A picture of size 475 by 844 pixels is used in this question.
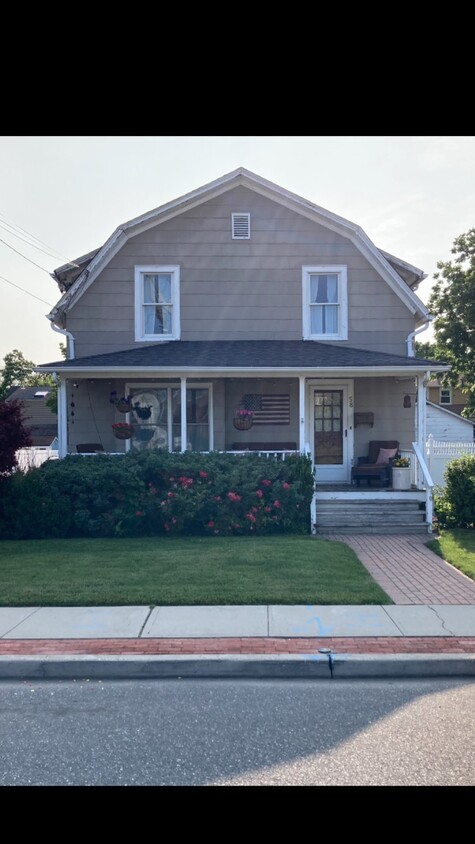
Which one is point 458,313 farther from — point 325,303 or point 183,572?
point 183,572

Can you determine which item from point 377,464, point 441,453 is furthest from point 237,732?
point 441,453

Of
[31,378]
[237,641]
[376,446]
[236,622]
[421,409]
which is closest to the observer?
[237,641]

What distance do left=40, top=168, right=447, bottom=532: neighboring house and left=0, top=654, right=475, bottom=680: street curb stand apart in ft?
30.2

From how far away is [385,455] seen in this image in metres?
14.5

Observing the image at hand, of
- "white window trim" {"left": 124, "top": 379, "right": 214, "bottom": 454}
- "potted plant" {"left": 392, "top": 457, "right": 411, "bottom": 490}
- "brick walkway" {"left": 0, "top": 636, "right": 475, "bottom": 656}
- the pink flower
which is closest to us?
"brick walkway" {"left": 0, "top": 636, "right": 475, "bottom": 656}

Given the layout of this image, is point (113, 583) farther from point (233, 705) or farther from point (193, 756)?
point (193, 756)

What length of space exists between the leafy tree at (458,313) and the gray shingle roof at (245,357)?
2145cm

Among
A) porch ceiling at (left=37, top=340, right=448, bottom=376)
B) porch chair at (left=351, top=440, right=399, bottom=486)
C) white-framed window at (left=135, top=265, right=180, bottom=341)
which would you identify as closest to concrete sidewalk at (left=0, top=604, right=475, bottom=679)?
porch ceiling at (left=37, top=340, right=448, bottom=376)

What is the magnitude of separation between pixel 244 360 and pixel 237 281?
8.70ft

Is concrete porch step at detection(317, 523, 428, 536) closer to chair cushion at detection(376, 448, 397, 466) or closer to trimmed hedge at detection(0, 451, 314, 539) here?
trimmed hedge at detection(0, 451, 314, 539)

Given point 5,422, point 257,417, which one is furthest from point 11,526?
point 257,417

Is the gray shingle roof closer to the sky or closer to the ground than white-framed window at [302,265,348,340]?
closer to the ground

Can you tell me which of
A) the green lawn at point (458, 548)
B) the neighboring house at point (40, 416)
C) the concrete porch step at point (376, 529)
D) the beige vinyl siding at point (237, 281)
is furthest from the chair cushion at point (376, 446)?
the neighboring house at point (40, 416)

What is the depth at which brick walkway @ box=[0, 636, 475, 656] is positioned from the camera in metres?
5.93
